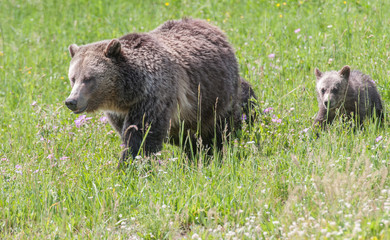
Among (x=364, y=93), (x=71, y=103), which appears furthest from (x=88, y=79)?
(x=364, y=93)

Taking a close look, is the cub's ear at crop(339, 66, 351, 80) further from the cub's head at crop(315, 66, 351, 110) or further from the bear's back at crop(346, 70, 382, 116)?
the bear's back at crop(346, 70, 382, 116)

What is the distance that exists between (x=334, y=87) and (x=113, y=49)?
8.63ft

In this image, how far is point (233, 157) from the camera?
5531mm

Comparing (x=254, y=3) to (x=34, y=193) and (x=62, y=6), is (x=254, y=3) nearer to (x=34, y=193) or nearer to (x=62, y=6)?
(x=62, y=6)

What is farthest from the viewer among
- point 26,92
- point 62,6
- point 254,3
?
point 62,6

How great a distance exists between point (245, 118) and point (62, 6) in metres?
7.04

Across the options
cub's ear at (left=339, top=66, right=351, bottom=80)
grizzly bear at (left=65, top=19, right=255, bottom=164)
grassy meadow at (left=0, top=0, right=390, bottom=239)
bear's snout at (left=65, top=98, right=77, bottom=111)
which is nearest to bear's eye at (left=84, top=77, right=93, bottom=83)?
grizzly bear at (left=65, top=19, right=255, bottom=164)

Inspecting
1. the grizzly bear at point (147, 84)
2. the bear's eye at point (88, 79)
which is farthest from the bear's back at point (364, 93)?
the bear's eye at point (88, 79)

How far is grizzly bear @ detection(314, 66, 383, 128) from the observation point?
6.54 metres

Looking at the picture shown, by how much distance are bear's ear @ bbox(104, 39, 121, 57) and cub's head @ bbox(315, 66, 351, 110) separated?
2.43 metres

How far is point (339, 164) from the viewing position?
192 inches

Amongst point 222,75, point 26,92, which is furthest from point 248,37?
point 26,92

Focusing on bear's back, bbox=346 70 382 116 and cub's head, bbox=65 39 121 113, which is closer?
cub's head, bbox=65 39 121 113

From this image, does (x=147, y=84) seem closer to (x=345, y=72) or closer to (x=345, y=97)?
(x=345, y=97)
